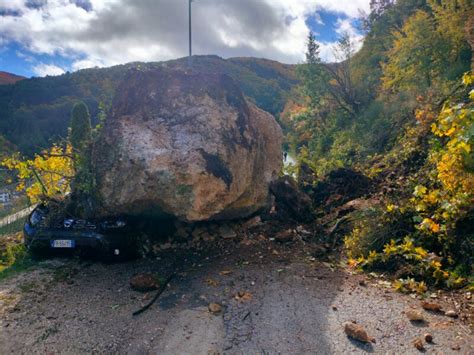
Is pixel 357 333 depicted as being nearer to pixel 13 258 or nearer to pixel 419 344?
pixel 419 344

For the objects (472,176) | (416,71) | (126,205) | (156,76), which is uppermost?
(416,71)

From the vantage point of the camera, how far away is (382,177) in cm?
779

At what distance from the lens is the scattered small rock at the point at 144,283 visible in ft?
15.1

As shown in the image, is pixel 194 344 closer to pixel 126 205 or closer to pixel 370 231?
pixel 126 205

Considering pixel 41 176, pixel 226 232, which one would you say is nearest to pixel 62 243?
pixel 226 232

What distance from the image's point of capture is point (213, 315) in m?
4.02

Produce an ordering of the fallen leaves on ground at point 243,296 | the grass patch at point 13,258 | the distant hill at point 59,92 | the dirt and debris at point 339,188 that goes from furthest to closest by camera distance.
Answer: the distant hill at point 59,92 < the dirt and debris at point 339,188 < the grass patch at point 13,258 < the fallen leaves on ground at point 243,296

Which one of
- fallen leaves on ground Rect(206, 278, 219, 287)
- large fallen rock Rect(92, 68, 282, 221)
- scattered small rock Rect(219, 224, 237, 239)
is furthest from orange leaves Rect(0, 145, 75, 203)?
fallen leaves on ground Rect(206, 278, 219, 287)

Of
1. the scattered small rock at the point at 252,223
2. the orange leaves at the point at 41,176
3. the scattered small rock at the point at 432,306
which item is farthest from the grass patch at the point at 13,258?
the scattered small rock at the point at 432,306

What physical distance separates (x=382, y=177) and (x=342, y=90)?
1165cm

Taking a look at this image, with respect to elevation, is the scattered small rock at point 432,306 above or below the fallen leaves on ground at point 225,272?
above

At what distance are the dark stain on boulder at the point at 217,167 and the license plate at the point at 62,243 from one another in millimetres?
2193

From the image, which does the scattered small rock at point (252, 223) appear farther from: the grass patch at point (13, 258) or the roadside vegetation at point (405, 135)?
the grass patch at point (13, 258)

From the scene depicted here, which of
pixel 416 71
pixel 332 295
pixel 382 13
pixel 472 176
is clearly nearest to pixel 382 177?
pixel 472 176
